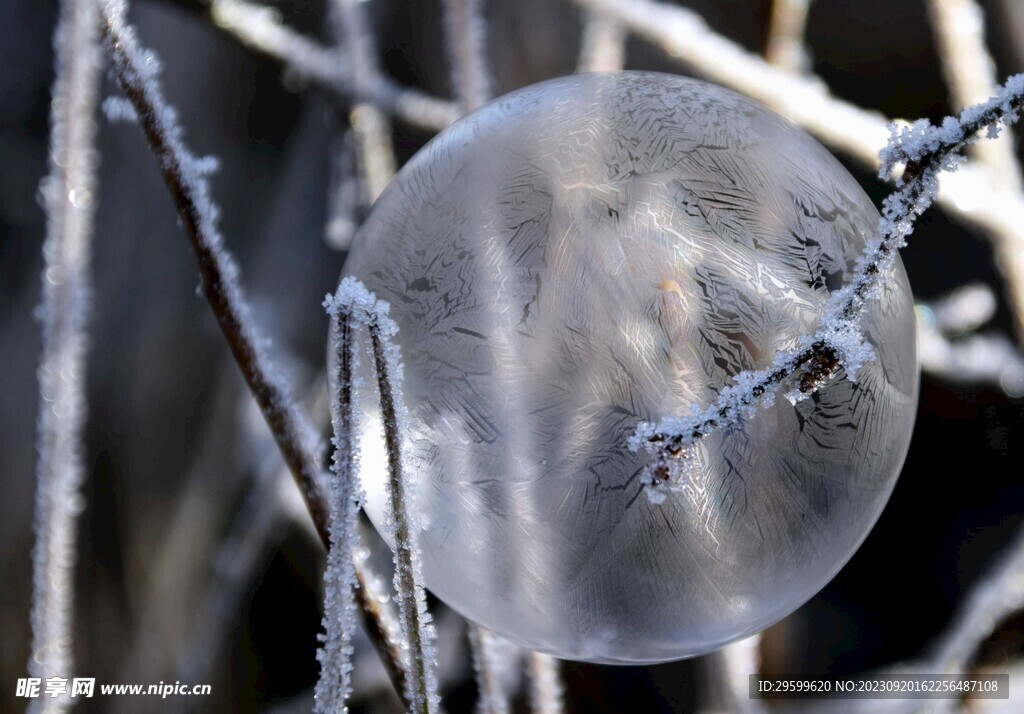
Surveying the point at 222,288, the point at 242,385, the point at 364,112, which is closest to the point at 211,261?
the point at 222,288

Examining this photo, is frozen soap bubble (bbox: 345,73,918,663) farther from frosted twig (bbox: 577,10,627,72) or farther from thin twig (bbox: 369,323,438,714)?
frosted twig (bbox: 577,10,627,72)

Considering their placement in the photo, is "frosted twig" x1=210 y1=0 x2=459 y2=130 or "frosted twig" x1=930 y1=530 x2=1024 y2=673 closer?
"frosted twig" x1=930 y1=530 x2=1024 y2=673

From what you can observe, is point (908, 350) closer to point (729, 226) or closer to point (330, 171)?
point (729, 226)

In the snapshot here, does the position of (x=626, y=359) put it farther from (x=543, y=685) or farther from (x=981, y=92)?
(x=981, y=92)

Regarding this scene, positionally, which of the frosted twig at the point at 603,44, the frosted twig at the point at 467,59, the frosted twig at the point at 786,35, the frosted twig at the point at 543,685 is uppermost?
the frosted twig at the point at 786,35

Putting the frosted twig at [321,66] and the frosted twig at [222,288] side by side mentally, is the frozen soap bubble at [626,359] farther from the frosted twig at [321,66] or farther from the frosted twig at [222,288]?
the frosted twig at [321,66]

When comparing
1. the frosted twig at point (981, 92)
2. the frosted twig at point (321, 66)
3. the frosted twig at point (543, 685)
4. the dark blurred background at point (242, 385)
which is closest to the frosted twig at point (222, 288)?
the frosted twig at point (543, 685)

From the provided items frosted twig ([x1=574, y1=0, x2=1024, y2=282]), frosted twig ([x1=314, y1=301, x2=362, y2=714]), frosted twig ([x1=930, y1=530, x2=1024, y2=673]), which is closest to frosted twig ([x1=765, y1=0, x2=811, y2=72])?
frosted twig ([x1=574, y1=0, x2=1024, y2=282])
